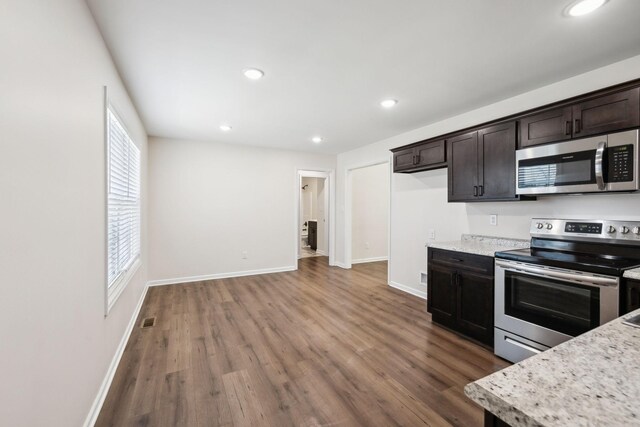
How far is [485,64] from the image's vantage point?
2383 mm

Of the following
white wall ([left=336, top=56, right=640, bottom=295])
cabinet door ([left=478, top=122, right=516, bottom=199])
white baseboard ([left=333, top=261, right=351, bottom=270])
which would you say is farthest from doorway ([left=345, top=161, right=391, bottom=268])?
cabinet door ([left=478, top=122, right=516, bottom=199])

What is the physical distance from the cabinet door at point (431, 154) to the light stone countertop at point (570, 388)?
9.38 ft

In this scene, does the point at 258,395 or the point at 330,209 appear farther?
the point at 330,209

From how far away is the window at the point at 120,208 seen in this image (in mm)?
2367

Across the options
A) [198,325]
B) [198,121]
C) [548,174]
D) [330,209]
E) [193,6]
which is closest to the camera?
[193,6]

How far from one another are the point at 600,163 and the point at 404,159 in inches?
82.2

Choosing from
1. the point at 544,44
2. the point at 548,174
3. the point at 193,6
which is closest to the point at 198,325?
the point at 193,6

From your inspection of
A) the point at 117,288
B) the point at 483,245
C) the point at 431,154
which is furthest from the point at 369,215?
the point at 117,288

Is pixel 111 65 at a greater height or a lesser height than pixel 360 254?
greater

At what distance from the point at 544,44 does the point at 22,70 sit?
120 inches

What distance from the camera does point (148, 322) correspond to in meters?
3.30

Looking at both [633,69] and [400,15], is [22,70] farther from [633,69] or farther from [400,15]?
[633,69]

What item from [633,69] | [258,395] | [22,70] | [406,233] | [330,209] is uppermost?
[633,69]

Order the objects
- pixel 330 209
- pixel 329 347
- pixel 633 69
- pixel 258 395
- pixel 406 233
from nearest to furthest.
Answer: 1. pixel 258 395
2. pixel 633 69
3. pixel 329 347
4. pixel 406 233
5. pixel 330 209
